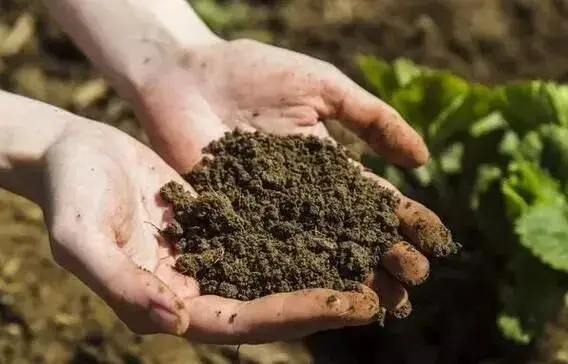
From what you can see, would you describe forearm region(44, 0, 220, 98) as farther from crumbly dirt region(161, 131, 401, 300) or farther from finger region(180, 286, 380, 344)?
finger region(180, 286, 380, 344)

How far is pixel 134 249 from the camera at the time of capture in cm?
176

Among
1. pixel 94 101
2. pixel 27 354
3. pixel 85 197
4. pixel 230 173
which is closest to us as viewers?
pixel 85 197

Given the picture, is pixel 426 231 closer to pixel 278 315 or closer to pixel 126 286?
pixel 278 315

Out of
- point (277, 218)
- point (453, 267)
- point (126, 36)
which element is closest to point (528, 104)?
point (453, 267)

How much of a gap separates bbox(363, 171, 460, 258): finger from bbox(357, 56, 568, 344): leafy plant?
358mm

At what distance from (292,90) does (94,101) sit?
117 centimetres

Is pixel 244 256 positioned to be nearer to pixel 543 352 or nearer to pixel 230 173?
pixel 230 173

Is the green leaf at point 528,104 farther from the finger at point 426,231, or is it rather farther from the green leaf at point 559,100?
the finger at point 426,231

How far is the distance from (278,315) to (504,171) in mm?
1051

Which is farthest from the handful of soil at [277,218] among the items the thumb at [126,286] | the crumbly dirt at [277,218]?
the thumb at [126,286]

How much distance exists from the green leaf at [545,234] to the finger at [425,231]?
344mm

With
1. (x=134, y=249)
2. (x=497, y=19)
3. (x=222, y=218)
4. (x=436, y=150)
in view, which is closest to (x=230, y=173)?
(x=222, y=218)

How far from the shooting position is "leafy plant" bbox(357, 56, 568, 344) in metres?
2.25

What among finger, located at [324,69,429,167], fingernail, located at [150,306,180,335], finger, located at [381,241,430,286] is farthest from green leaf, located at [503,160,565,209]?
fingernail, located at [150,306,180,335]
